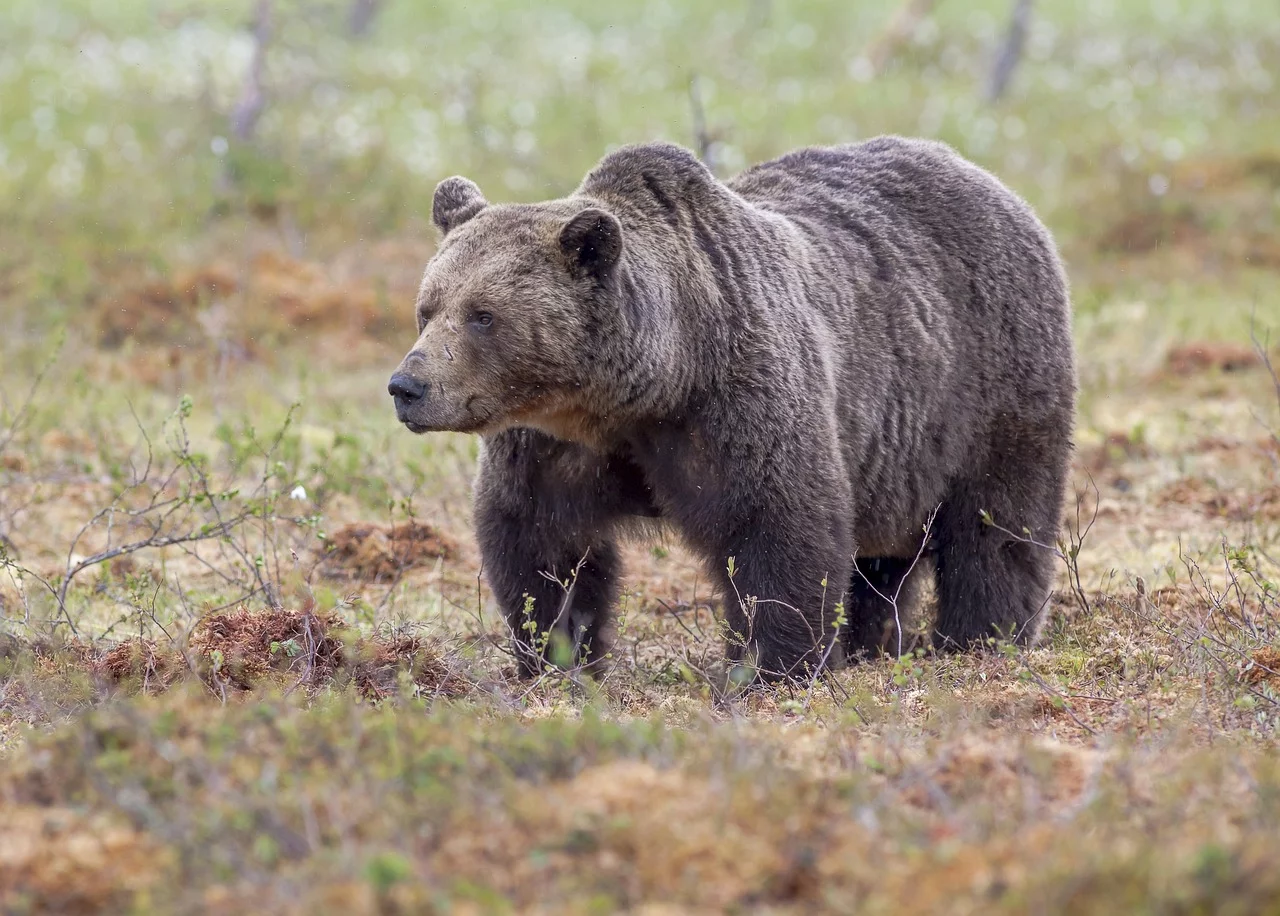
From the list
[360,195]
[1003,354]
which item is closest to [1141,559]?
[1003,354]

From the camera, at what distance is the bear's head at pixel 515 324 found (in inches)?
217

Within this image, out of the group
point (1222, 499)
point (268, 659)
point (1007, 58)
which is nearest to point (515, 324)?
point (268, 659)

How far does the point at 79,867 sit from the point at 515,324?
110 inches

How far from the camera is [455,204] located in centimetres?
622

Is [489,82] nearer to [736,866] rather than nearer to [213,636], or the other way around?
[213,636]

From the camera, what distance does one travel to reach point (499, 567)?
616 centimetres

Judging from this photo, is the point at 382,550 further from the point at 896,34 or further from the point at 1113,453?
the point at 896,34

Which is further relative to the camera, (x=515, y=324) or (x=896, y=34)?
(x=896, y=34)

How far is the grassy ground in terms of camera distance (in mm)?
3256

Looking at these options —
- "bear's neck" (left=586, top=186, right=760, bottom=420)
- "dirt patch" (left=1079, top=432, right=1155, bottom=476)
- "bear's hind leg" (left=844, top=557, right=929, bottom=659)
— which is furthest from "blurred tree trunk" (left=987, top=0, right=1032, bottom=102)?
"bear's neck" (left=586, top=186, right=760, bottom=420)

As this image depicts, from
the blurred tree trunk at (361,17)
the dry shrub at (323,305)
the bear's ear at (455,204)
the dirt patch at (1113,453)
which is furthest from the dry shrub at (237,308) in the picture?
the blurred tree trunk at (361,17)

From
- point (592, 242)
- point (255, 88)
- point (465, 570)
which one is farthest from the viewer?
point (255, 88)

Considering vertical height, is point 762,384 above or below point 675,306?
below

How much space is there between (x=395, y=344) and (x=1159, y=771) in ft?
32.5
